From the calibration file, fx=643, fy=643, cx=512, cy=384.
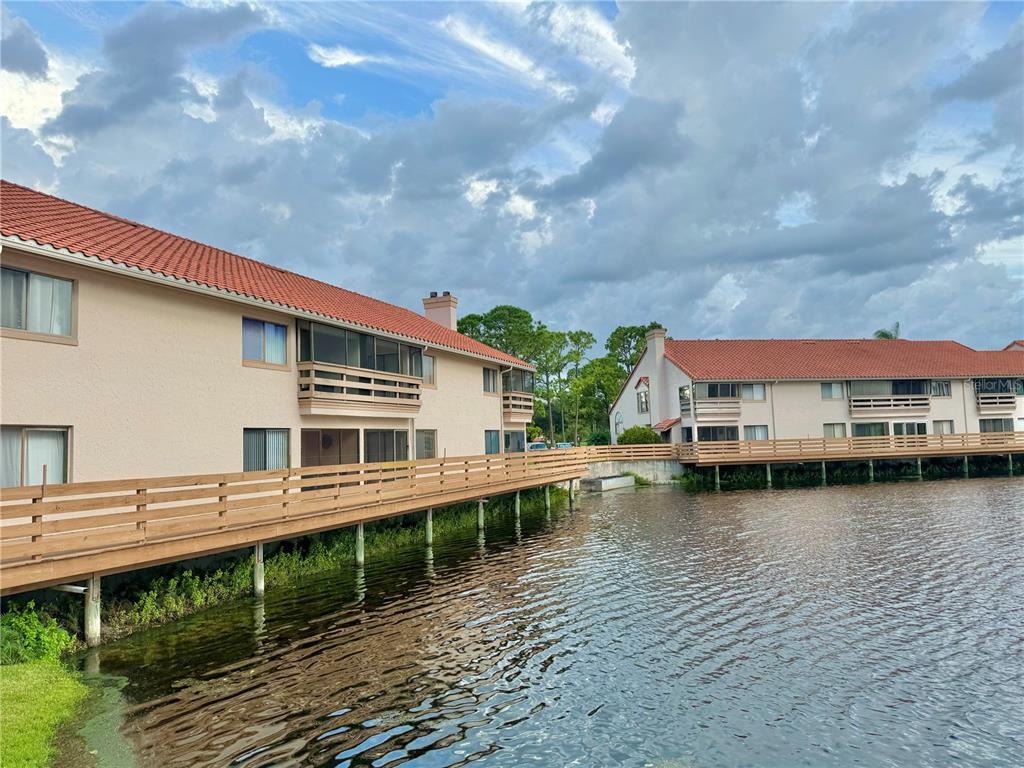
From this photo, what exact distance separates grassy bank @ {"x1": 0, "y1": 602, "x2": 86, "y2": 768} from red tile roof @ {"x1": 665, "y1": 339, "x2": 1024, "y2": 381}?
134ft

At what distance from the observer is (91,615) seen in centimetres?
1101

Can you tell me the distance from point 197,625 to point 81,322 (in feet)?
20.9

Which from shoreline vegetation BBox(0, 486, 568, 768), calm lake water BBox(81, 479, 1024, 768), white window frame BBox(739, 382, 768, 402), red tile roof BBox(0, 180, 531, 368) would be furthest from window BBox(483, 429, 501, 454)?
white window frame BBox(739, 382, 768, 402)

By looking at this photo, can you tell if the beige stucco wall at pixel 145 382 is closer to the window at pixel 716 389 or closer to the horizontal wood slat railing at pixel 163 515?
the horizontal wood slat railing at pixel 163 515

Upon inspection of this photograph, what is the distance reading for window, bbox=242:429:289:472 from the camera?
55.9 ft

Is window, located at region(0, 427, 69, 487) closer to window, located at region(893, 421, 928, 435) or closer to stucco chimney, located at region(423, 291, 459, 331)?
stucco chimney, located at region(423, 291, 459, 331)

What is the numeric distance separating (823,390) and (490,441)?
94.5 feet

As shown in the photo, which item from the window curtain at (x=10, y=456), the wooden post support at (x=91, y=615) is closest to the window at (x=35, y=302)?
the window curtain at (x=10, y=456)

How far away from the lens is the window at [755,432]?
153 feet

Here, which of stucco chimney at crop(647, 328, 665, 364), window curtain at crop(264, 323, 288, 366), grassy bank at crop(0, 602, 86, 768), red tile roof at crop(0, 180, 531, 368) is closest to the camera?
grassy bank at crop(0, 602, 86, 768)

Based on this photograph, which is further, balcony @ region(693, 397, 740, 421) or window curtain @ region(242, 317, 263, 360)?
balcony @ region(693, 397, 740, 421)

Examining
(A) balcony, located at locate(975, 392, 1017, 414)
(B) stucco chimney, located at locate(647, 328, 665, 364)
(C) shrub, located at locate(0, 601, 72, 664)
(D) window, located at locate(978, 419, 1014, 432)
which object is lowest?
(C) shrub, located at locate(0, 601, 72, 664)

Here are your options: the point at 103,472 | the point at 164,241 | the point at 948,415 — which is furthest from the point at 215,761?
the point at 948,415

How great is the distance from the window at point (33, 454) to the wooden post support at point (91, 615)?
2199 millimetres
